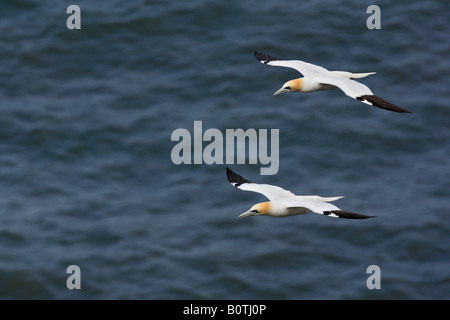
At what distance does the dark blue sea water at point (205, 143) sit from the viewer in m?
40.1

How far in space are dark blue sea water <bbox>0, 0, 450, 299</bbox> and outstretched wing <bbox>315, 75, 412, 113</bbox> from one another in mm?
8108

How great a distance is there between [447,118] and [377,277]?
272 inches

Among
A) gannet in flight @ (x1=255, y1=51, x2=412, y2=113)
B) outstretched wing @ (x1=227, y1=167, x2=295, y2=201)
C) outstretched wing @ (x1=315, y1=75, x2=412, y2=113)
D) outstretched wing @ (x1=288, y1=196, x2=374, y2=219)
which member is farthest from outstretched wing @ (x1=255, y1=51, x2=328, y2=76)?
outstretched wing @ (x1=288, y1=196, x2=374, y2=219)

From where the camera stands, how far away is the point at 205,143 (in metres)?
43.0

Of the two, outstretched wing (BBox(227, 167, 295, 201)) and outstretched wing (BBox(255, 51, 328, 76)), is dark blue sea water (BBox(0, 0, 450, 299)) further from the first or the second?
outstretched wing (BBox(255, 51, 328, 76))

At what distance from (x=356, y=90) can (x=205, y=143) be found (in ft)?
37.4

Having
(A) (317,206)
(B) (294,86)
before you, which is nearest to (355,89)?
(B) (294,86)

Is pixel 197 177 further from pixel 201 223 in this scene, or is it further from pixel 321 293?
pixel 321 293

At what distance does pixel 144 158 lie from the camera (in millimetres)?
42906

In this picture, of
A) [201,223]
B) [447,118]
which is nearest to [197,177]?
[201,223]

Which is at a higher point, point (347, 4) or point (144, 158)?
point (347, 4)
